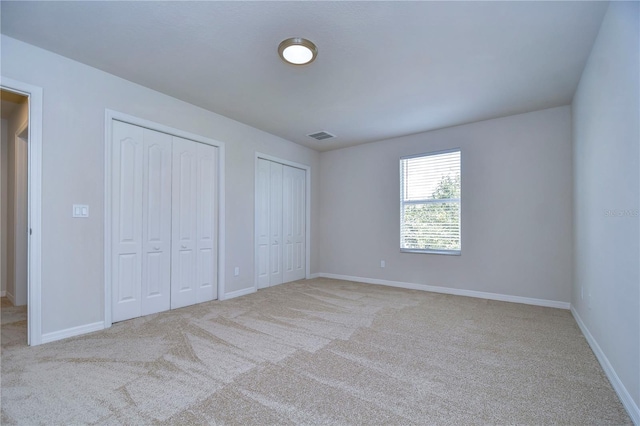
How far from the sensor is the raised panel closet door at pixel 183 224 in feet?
12.5

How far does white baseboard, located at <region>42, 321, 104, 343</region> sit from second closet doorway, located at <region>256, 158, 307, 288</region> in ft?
7.37

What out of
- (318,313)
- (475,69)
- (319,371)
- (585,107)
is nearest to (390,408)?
(319,371)

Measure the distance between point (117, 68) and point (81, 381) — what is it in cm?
282

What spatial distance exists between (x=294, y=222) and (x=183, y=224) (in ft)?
7.47

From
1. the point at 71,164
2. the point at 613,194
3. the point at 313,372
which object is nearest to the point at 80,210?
the point at 71,164

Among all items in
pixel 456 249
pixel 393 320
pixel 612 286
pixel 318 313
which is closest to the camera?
pixel 612 286

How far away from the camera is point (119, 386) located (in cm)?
198

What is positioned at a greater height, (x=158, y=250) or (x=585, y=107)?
(x=585, y=107)

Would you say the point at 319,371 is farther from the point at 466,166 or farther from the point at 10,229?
the point at 10,229

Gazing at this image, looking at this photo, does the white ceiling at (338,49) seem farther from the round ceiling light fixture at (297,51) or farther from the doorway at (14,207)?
the doorway at (14,207)

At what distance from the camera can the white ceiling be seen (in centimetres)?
220

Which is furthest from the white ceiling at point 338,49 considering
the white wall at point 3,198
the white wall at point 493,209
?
the white wall at point 3,198

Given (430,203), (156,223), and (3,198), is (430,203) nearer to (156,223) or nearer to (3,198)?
(156,223)

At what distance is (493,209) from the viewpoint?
4395 mm
